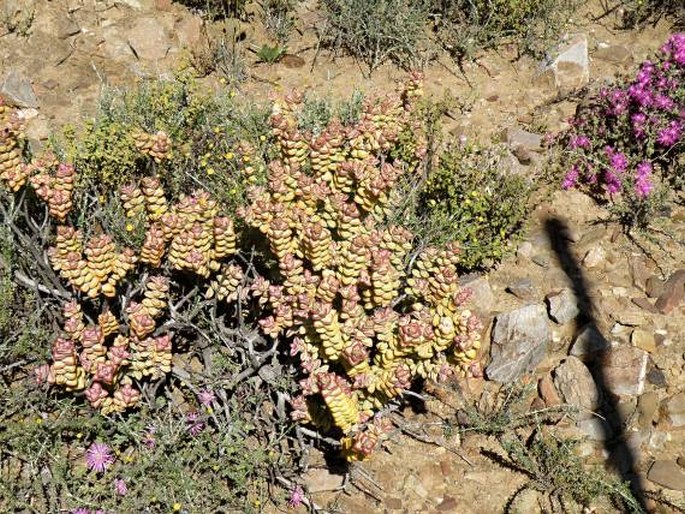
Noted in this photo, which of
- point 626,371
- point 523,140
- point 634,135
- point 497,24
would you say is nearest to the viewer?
point 626,371

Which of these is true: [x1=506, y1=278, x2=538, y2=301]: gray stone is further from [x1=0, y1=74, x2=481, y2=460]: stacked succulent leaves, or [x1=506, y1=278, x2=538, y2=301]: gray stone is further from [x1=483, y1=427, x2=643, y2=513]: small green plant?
[x1=0, y1=74, x2=481, y2=460]: stacked succulent leaves

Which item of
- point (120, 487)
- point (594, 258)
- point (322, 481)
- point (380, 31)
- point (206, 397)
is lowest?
point (322, 481)

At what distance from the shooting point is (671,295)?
15.3 feet

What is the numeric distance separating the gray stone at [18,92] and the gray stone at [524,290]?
3.94 metres

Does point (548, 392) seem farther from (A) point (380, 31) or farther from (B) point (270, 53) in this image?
(B) point (270, 53)

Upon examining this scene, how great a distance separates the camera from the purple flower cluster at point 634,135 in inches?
211

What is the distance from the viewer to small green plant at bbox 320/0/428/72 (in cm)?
641

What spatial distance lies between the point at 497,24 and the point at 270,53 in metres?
2.03

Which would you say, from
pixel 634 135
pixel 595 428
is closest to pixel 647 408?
pixel 595 428

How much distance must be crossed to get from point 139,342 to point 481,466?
6.46 feet

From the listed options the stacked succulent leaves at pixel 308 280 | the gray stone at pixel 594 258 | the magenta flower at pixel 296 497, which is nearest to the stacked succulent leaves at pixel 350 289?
the stacked succulent leaves at pixel 308 280

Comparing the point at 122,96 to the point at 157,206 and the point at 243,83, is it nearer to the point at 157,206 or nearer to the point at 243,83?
the point at 243,83

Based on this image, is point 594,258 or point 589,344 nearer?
point 589,344

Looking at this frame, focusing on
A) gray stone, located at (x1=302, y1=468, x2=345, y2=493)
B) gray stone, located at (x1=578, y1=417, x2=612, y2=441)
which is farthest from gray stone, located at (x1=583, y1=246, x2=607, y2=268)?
gray stone, located at (x1=302, y1=468, x2=345, y2=493)
